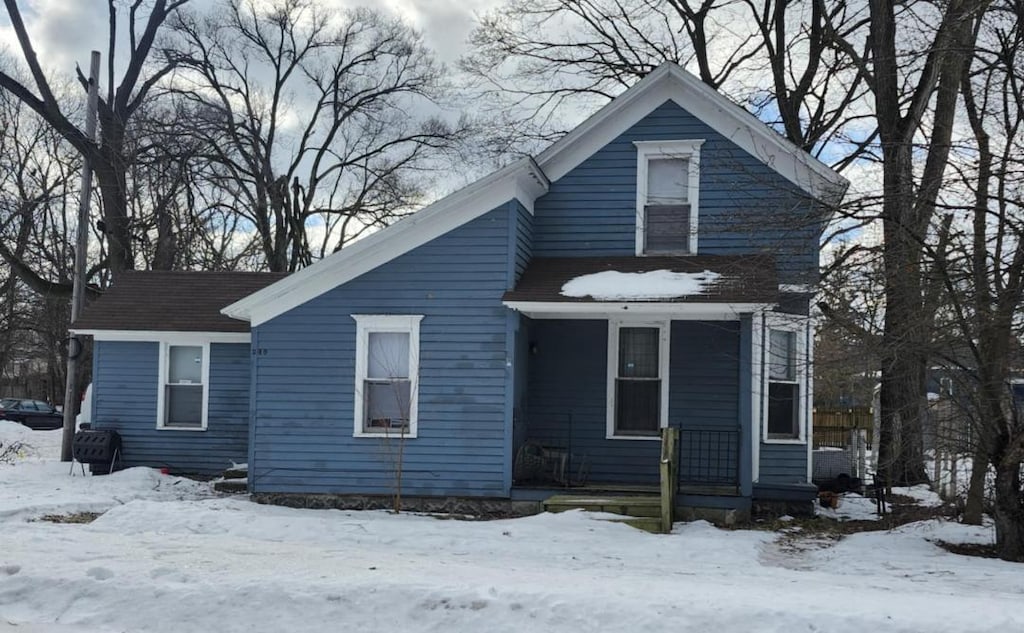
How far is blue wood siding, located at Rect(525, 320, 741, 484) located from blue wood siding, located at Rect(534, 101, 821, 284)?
117 cm

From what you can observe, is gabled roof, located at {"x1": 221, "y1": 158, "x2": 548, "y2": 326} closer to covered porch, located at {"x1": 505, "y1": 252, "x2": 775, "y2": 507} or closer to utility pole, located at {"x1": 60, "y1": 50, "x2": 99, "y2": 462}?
covered porch, located at {"x1": 505, "y1": 252, "x2": 775, "y2": 507}

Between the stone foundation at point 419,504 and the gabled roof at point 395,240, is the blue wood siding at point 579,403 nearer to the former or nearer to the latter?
the stone foundation at point 419,504

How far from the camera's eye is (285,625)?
6602 mm

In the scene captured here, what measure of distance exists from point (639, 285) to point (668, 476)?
8.40ft

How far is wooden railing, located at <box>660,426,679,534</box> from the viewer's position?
1066cm

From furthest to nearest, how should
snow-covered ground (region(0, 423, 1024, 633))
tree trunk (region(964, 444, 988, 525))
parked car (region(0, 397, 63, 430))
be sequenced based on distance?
parked car (region(0, 397, 63, 430))
tree trunk (region(964, 444, 988, 525))
snow-covered ground (region(0, 423, 1024, 633))

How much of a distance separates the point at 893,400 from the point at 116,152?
63.5 feet

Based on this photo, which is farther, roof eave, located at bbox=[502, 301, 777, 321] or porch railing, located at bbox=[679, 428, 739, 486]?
porch railing, located at bbox=[679, 428, 739, 486]

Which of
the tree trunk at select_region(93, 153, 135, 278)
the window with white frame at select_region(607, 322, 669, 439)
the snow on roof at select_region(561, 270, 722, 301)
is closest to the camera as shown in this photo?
the snow on roof at select_region(561, 270, 722, 301)

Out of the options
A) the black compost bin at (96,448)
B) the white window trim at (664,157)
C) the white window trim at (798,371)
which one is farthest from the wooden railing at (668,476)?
the black compost bin at (96,448)

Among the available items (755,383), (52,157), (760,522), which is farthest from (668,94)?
(52,157)

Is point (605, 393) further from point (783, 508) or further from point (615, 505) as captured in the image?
point (783, 508)

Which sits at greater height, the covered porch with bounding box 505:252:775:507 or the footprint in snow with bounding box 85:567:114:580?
the covered porch with bounding box 505:252:775:507

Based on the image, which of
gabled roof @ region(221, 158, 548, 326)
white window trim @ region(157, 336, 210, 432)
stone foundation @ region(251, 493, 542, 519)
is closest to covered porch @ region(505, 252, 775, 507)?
stone foundation @ region(251, 493, 542, 519)
